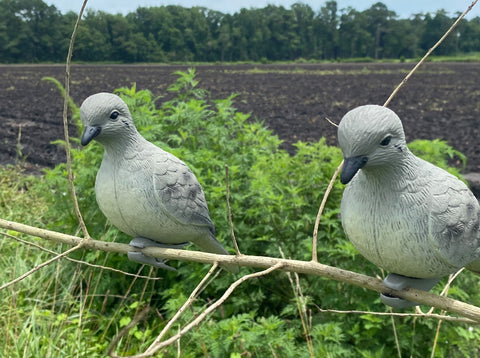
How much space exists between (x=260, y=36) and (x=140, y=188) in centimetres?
6409

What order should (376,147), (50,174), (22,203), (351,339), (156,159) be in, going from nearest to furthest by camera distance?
(376,147) → (156,159) → (351,339) → (50,174) → (22,203)

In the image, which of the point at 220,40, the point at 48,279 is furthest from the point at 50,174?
the point at 220,40

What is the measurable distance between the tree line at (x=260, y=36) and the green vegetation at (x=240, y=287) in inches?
1215

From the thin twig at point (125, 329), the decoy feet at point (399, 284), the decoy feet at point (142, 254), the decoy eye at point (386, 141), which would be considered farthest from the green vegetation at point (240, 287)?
the decoy eye at point (386, 141)

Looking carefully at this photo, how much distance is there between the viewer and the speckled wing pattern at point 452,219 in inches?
36.1

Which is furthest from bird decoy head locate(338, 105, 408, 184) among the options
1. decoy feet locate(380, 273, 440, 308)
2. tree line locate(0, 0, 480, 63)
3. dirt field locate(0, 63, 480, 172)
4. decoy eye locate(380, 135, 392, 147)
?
tree line locate(0, 0, 480, 63)

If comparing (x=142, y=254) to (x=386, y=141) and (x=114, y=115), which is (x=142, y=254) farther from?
(x=386, y=141)

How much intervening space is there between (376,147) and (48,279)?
3.88 metres

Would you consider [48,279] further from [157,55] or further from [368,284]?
[157,55]

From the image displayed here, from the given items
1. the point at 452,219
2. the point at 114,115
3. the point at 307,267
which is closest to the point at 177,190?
the point at 114,115

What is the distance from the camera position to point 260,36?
61844mm

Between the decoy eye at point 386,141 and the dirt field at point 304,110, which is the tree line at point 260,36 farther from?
the decoy eye at point 386,141

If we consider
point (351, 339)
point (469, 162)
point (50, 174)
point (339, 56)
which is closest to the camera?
point (351, 339)

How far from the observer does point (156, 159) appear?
1.20m
